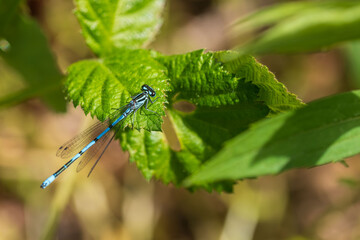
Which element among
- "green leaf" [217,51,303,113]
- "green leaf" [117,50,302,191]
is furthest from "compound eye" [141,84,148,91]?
"green leaf" [217,51,303,113]

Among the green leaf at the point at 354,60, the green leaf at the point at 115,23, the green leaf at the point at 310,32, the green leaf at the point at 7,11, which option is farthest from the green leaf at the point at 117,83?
the green leaf at the point at 354,60

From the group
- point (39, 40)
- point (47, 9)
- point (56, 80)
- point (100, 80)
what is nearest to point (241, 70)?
point (100, 80)

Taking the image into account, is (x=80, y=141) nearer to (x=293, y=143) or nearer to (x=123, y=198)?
(x=123, y=198)

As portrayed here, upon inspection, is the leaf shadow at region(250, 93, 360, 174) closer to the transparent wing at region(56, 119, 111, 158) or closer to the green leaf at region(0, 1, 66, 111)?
the green leaf at region(0, 1, 66, 111)

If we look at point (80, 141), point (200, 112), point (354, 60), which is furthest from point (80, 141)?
point (354, 60)

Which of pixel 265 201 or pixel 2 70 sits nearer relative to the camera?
pixel 2 70

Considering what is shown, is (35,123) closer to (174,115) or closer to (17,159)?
(17,159)
